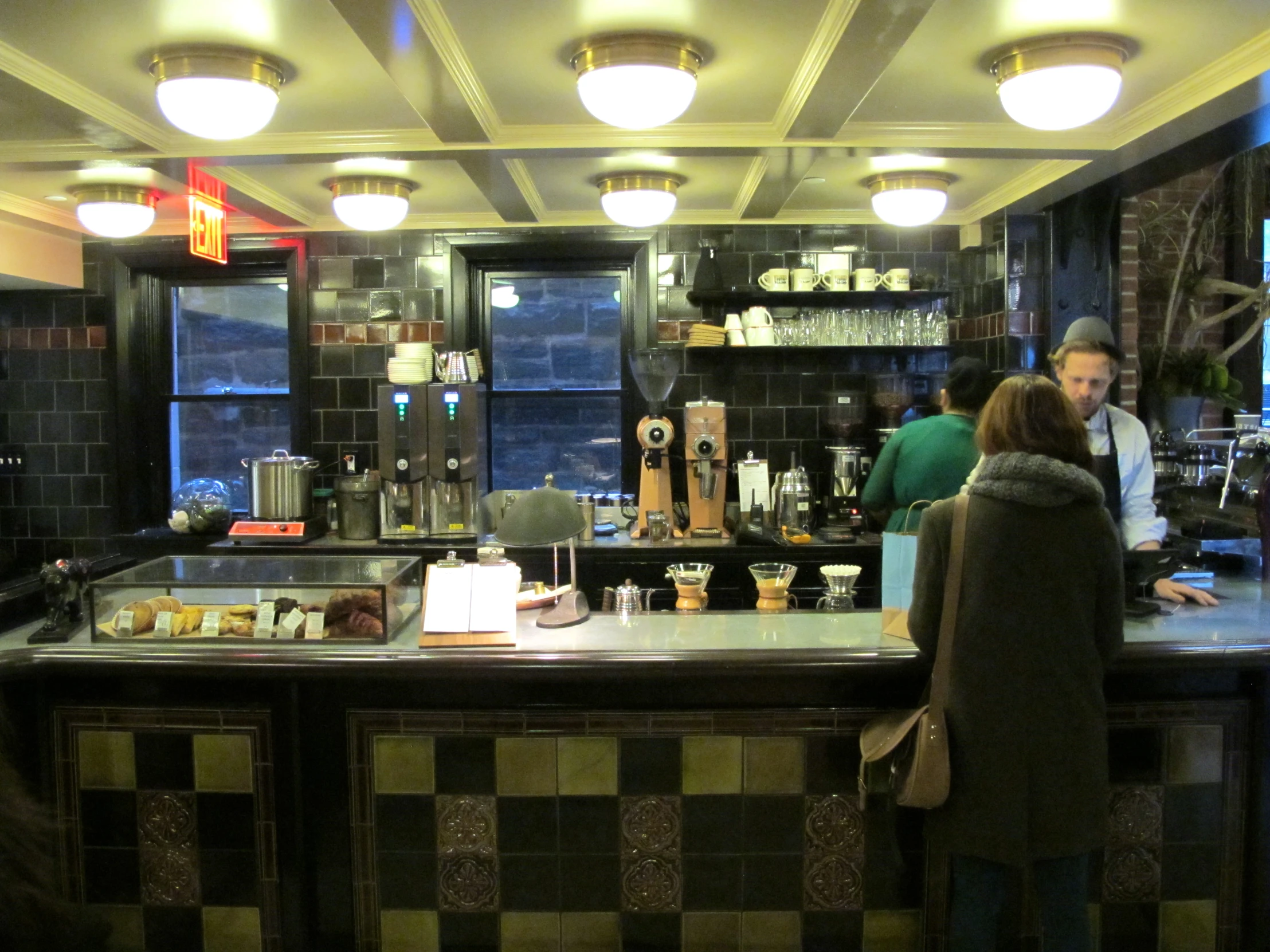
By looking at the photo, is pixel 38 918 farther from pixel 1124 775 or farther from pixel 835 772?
pixel 1124 775

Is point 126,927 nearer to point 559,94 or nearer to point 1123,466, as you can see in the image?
point 559,94

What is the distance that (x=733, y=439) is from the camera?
577 centimetres

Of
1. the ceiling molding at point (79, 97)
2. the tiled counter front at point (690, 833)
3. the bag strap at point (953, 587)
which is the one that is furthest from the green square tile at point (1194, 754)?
the ceiling molding at point (79, 97)

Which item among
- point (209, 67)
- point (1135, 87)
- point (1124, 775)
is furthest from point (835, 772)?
point (209, 67)

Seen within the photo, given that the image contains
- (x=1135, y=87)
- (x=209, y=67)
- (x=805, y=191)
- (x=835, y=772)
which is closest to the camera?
(x=835, y=772)

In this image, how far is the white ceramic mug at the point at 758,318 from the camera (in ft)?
18.1

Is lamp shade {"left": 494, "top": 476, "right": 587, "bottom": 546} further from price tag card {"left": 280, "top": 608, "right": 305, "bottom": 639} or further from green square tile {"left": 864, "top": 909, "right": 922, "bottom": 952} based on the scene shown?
green square tile {"left": 864, "top": 909, "right": 922, "bottom": 952}

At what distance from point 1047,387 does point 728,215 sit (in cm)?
357

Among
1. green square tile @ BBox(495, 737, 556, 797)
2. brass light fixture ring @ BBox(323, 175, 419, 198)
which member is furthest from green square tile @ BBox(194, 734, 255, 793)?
brass light fixture ring @ BBox(323, 175, 419, 198)

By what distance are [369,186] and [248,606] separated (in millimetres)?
2365

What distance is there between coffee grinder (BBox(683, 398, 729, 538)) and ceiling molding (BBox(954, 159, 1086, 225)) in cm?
170

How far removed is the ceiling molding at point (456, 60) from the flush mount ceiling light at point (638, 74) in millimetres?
366

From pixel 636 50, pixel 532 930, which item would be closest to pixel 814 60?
pixel 636 50

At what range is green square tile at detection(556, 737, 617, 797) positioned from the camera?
2.72 metres
